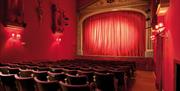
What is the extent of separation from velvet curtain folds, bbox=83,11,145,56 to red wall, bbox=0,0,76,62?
2.06 metres

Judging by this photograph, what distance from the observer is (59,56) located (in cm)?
1236

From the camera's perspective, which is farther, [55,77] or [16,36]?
[16,36]

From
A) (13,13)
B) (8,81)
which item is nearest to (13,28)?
(13,13)

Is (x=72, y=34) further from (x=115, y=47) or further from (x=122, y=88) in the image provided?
(x=122, y=88)

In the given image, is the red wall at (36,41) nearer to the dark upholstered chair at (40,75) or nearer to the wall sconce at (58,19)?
the wall sconce at (58,19)

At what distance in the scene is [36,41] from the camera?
9.86m

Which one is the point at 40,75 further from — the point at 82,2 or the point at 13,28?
the point at 82,2

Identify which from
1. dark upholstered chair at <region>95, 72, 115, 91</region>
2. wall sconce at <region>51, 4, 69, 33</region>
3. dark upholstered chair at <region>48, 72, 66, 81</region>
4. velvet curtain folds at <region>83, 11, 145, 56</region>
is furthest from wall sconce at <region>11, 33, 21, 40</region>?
velvet curtain folds at <region>83, 11, 145, 56</region>

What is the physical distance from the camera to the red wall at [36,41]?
8016mm

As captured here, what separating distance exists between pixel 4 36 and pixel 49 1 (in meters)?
4.14

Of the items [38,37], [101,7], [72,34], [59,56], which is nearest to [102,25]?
[101,7]

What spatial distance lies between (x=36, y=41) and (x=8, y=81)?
621 cm

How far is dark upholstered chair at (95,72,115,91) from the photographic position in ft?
13.5

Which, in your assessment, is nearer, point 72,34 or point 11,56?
point 11,56
